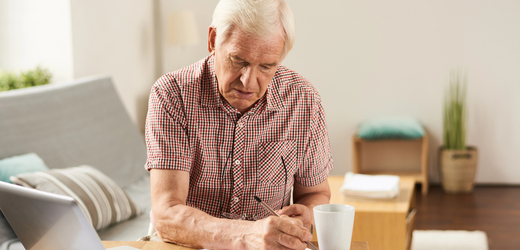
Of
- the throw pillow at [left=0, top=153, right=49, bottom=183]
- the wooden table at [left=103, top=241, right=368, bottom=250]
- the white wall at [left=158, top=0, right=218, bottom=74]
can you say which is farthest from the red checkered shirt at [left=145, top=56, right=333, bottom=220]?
the white wall at [left=158, top=0, right=218, bottom=74]

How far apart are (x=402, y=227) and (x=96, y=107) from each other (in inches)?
61.2

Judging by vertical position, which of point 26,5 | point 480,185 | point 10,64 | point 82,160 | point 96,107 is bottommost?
point 480,185

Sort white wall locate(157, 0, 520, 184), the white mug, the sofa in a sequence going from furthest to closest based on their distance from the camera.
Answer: white wall locate(157, 0, 520, 184) → the sofa → the white mug

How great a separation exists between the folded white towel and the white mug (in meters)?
1.36

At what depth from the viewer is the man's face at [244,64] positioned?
1.09 m

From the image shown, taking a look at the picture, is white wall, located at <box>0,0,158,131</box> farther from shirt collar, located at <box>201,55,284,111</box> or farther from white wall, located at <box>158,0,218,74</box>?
shirt collar, located at <box>201,55,284,111</box>

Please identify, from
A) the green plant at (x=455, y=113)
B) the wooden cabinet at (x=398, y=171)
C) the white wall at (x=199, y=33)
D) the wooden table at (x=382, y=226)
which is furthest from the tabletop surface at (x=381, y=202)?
the white wall at (x=199, y=33)

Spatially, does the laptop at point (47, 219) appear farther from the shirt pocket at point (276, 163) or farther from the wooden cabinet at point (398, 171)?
the wooden cabinet at point (398, 171)

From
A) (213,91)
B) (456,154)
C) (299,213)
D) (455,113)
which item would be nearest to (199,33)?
(455,113)

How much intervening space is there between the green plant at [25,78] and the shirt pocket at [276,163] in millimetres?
1843

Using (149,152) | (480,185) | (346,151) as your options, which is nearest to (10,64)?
(149,152)

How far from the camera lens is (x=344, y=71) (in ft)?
13.6

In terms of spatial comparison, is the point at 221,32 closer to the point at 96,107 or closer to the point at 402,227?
the point at 402,227

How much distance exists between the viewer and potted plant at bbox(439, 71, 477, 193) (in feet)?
12.4
